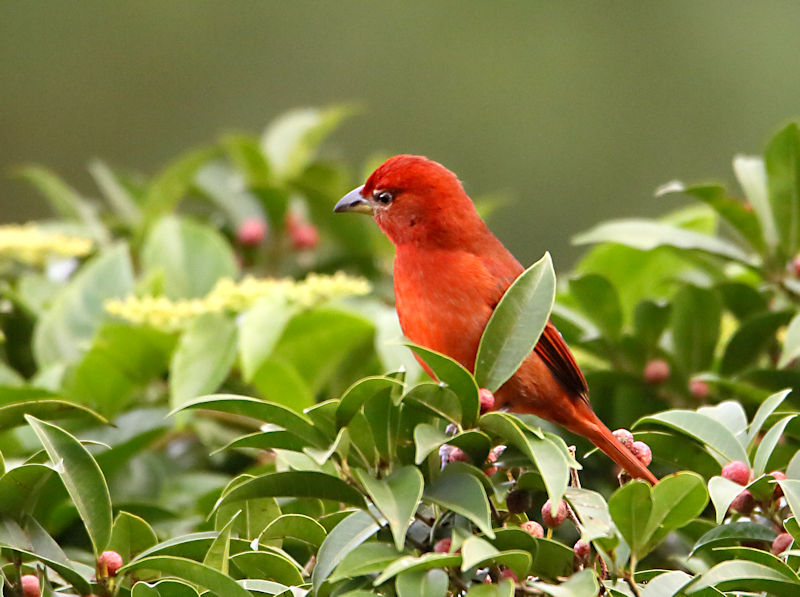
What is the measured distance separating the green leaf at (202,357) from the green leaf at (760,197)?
141cm

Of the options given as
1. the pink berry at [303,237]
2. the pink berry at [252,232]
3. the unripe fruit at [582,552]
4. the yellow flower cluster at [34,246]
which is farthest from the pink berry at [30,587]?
the pink berry at [303,237]

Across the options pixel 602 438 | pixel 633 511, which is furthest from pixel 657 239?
pixel 633 511

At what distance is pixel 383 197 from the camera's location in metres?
2.86

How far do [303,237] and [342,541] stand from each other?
243cm

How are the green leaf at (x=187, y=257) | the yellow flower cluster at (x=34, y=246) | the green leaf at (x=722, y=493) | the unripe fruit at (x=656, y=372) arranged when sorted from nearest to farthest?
the green leaf at (x=722, y=493)
the unripe fruit at (x=656, y=372)
the yellow flower cluster at (x=34, y=246)
the green leaf at (x=187, y=257)

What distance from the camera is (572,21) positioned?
10898 millimetres

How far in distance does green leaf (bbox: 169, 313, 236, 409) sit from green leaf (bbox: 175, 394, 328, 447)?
100 centimetres

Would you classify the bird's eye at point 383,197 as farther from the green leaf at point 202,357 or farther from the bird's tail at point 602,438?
the bird's tail at point 602,438

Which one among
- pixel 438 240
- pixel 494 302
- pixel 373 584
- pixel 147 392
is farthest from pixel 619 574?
pixel 147 392

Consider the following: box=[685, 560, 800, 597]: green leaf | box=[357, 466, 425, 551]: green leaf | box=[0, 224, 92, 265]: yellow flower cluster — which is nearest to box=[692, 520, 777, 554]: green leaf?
box=[685, 560, 800, 597]: green leaf

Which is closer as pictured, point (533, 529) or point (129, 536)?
point (533, 529)

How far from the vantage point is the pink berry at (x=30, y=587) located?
5.71 ft

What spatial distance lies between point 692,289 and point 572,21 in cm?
850

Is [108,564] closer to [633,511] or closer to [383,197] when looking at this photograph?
[633,511]
